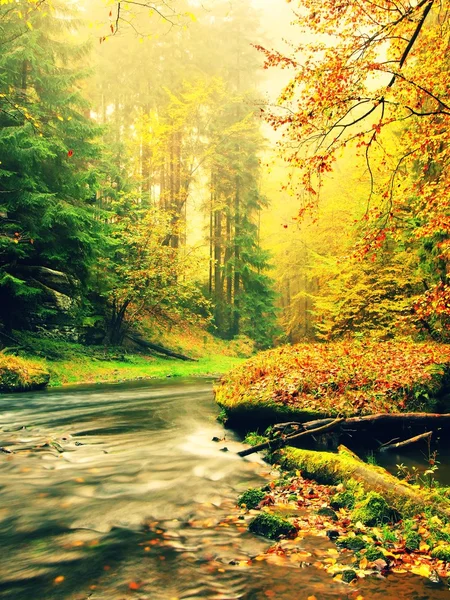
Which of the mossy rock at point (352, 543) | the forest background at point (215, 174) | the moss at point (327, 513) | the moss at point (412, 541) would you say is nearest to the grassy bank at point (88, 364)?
the forest background at point (215, 174)

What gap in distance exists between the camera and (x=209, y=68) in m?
33.3

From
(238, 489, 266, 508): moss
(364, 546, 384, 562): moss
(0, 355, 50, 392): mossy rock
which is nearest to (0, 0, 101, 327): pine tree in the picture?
(0, 355, 50, 392): mossy rock

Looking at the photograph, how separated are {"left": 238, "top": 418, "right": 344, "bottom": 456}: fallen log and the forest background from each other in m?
2.98

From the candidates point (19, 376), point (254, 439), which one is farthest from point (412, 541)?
point (19, 376)

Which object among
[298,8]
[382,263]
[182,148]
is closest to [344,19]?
[298,8]

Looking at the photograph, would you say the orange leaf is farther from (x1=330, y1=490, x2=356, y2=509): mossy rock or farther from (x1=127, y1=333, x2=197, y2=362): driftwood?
(x1=127, y1=333, x2=197, y2=362): driftwood

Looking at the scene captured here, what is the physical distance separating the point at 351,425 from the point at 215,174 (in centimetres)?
2745

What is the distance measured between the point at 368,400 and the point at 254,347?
23999 millimetres

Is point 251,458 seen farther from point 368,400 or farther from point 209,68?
point 209,68

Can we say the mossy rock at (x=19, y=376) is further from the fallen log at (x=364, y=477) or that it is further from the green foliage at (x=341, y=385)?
the fallen log at (x=364, y=477)

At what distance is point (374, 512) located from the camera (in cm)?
443

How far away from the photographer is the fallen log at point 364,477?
446cm

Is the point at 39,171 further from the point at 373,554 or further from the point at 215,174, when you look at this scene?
the point at 373,554

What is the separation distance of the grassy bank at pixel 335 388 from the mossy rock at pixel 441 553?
158 inches
